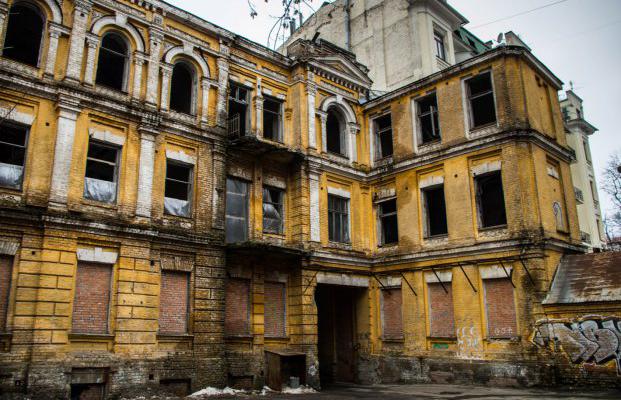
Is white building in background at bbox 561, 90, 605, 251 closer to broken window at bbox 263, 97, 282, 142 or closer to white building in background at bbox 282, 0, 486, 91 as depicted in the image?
white building in background at bbox 282, 0, 486, 91

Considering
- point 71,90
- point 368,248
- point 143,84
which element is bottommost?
point 368,248

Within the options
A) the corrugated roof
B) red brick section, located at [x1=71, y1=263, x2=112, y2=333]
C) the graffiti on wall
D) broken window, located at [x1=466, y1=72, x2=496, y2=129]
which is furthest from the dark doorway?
red brick section, located at [x1=71, y1=263, x2=112, y2=333]

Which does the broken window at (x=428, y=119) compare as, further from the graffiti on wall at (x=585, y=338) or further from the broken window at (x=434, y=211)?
the graffiti on wall at (x=585, y=338)

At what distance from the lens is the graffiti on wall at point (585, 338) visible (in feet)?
50.7

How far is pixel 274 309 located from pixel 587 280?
427 inches

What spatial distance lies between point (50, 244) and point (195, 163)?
5.47 metres

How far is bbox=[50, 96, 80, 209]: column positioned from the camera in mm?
14344

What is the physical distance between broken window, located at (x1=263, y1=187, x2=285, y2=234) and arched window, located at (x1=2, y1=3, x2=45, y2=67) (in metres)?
8.99

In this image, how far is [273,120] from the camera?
21484mm

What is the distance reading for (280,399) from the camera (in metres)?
15.2

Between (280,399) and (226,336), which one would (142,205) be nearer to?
(226,336)

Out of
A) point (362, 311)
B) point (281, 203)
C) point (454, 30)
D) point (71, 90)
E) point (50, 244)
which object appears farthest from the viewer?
point (454, 30)

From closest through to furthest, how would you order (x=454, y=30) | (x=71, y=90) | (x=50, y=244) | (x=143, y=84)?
1. (x=50, y=244)
2. (x=71, y=90)
3. (x=143, y=84)
4. (x=454, y=30)

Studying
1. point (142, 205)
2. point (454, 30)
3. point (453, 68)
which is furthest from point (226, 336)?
point (454, 30)
